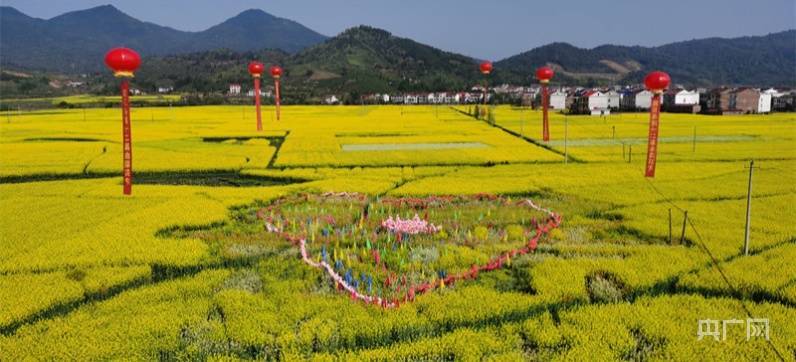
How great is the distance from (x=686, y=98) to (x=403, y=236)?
68.6 meters

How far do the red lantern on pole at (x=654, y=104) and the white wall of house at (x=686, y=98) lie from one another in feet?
185

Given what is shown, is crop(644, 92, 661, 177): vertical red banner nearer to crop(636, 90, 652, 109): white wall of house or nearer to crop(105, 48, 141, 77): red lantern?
crop(105, 48, 141, 77): red lantern

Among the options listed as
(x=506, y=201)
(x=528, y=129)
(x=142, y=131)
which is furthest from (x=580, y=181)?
(x=142, y=131)

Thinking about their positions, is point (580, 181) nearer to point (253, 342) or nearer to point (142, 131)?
point (253, 342)

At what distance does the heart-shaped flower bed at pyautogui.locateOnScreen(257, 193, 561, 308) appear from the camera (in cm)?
999

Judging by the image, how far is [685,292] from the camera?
9156 mm

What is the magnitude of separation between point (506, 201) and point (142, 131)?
32347 millimetres

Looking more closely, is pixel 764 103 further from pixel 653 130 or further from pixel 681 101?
pixel 653 130

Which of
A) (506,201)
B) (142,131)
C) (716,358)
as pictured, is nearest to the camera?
(716,358)

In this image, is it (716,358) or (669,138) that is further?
(669,138)

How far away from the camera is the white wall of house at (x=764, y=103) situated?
203 feet

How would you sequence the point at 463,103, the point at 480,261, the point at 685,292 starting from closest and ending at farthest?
the point at 685,292 < the point at 480,261 < the point at 463,103

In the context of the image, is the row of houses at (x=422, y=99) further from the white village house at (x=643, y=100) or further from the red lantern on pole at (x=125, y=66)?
the red lantern on pole at (x=125, y=66)

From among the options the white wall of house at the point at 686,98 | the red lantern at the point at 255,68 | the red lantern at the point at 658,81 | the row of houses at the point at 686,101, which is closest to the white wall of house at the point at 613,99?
the row of houses at the point at 686,101
